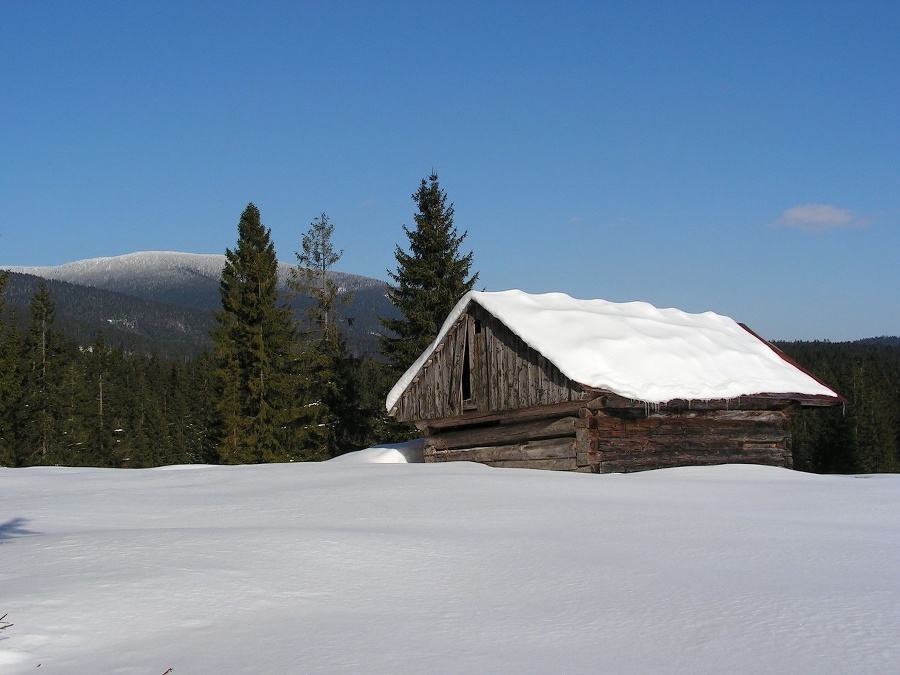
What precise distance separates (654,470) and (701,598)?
437 inches

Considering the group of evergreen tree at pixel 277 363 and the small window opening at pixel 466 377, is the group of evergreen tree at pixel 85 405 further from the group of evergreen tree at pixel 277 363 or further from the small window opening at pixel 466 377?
the small window opening at pixel 466 377

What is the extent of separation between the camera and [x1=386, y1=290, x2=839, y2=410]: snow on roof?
54.9 feet

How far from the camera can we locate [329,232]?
4447 cm

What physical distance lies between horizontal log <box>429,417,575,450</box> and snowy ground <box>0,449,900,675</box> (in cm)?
546

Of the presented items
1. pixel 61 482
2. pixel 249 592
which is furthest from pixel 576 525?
pixel 61 482

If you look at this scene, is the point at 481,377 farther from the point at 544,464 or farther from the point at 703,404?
the point at 703,404

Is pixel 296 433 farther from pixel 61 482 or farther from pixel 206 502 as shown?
pixel 206 502

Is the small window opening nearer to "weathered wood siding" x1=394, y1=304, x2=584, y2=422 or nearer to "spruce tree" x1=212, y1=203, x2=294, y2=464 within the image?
"weathered wood siding" x1=394, y1=304, x2=584, y2=422

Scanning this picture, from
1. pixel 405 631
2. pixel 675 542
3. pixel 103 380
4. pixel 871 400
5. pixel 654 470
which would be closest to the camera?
pixel 405 631

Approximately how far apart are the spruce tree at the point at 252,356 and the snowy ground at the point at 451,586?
24224mm

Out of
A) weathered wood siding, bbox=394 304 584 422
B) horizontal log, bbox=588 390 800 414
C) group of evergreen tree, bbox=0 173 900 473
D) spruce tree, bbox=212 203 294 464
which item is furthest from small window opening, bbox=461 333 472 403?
spruce tree, bbox=212 203 294 464

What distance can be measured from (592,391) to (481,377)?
355 centimetres

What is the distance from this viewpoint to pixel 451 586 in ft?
21.3

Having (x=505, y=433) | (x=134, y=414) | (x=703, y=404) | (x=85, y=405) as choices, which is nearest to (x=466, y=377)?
(x=505, y=433)
